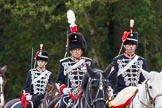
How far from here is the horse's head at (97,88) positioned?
12.1 meters

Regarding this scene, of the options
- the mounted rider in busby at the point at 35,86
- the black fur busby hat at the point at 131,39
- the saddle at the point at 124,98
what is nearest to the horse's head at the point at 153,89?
the saddle at the point at 124,98

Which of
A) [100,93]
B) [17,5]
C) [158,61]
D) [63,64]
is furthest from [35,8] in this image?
[100,93]

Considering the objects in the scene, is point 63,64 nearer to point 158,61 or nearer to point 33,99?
point 33,99

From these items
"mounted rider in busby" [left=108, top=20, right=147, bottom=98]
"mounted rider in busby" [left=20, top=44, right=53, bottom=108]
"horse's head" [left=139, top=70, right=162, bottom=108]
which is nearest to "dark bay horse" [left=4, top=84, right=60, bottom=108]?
"mounted rider in busby" [left=20, top=44, right=53, bottom=108]

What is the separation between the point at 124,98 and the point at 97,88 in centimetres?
211

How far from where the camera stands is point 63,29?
29.7 m

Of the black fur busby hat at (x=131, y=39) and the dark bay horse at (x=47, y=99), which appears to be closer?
the black fur busby hat at (x=131, y=39)

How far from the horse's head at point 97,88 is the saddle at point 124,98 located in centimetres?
167

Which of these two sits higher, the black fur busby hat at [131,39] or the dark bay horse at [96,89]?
the black fur busby hat at [131,39]

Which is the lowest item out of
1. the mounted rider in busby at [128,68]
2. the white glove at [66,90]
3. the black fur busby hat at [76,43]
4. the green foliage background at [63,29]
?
the white glove at [66,90]

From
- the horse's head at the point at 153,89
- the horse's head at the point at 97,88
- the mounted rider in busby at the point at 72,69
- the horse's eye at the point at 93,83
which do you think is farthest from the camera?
the mounted rider in busby at the point at 72,69

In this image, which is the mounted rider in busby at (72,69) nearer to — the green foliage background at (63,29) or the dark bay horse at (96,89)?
the dark bay horse at (96,89)

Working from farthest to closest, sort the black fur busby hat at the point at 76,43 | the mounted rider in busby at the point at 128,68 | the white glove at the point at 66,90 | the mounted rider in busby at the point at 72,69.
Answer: the mounted rider in busby at the point at 128,68 → the black fur busby hat at the point at 76,43 → the mounted rider in busby at the point at 72,69 → the white glove at the point at 66,90

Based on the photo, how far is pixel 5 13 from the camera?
30.6m
